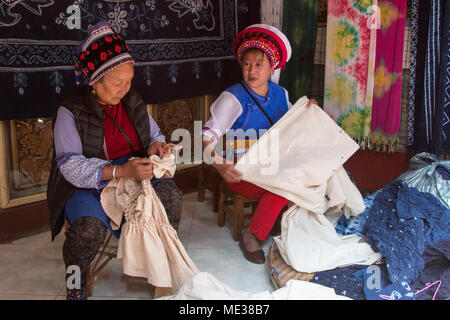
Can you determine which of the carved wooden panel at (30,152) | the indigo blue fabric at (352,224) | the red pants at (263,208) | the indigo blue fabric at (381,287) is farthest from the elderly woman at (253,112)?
the carved wooden panel at (30,152)

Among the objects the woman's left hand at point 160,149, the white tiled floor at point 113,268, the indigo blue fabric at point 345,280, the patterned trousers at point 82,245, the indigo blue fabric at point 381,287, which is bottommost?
the white tiled floor at point 113,268

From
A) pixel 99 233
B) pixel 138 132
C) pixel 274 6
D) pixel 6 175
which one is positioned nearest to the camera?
pixel 99 233

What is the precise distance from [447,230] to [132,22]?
7.49 ft

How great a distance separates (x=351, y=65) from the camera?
3.32 meters

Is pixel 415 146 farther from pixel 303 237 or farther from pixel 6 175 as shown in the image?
pixel 6 175

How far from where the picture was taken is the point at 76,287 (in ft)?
7.09

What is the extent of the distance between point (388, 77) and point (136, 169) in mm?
2006

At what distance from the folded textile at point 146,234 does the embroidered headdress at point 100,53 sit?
1.61 feet

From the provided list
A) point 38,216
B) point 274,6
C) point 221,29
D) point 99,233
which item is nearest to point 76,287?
point 99,233

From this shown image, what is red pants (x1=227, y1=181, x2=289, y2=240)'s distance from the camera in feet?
8.84

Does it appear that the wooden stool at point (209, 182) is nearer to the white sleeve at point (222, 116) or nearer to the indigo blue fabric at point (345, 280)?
the white sleeve at point (222, 116)

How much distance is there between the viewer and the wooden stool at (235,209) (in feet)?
9.75

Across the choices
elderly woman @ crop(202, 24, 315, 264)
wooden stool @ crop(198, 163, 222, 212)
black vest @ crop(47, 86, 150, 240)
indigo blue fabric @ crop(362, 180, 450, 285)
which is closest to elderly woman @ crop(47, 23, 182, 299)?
black vest @ crop(47, 86, 150, 240)

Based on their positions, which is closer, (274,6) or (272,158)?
(272,158)
